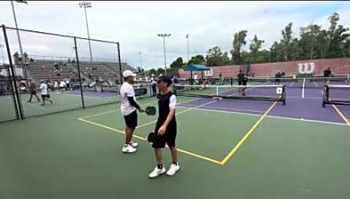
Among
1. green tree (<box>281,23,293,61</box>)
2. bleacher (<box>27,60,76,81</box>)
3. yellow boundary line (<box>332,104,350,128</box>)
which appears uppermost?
green tree (<box>281,23,293,61</box>)

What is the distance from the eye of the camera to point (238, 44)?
52.7m

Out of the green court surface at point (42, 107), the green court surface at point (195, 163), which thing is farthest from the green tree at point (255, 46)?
the green court surface at point (195, 163)

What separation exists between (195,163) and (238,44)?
175 feet

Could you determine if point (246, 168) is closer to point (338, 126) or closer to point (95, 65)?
point (338, 126)

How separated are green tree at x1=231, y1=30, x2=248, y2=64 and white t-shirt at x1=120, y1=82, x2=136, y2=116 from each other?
5149 cm

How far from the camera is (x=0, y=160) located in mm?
4648

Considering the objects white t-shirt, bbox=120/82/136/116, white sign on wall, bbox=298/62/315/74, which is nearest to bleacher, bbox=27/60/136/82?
white t-shirt, bbox=120/82/136/116

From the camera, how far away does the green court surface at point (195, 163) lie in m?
3.21

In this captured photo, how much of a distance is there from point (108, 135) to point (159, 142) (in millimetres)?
3338

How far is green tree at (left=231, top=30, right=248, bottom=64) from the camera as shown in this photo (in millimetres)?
52213

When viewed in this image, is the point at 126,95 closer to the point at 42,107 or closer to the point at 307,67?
the point at 42,107

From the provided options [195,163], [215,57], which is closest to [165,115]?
[195,163]

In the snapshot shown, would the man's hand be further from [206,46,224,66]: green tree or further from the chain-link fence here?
[206,46,224,66]: green tree

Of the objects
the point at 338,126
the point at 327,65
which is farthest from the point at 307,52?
the point at 338,126
